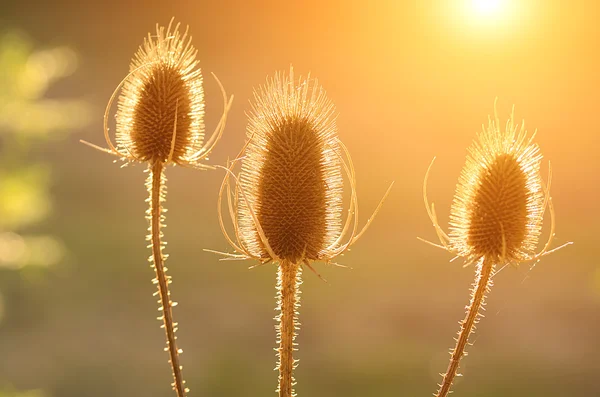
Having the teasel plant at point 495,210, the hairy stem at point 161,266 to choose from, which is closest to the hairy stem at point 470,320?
the teasel plant at point 495,210

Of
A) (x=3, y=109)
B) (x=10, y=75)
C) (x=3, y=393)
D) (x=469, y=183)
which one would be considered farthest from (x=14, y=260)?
(x=469, y=183)

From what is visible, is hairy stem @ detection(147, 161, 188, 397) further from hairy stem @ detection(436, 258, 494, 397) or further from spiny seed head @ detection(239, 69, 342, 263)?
hairy stem @ detection(436, 258, 494, 397)

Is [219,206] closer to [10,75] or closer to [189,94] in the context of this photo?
[189,94]

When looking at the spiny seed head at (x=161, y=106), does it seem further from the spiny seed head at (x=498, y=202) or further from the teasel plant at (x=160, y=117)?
the spiny seed head at (x=498, y=202)

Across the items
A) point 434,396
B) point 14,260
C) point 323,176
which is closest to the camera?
point 434,396

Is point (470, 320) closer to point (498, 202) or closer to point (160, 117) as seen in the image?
point (498, 202)

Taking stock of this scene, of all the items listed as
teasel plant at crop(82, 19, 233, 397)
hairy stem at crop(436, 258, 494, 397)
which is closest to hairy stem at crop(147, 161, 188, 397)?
teasel plant at crop(82, 19, 233, 397)

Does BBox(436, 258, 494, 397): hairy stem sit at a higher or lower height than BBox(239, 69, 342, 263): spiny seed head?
lower
